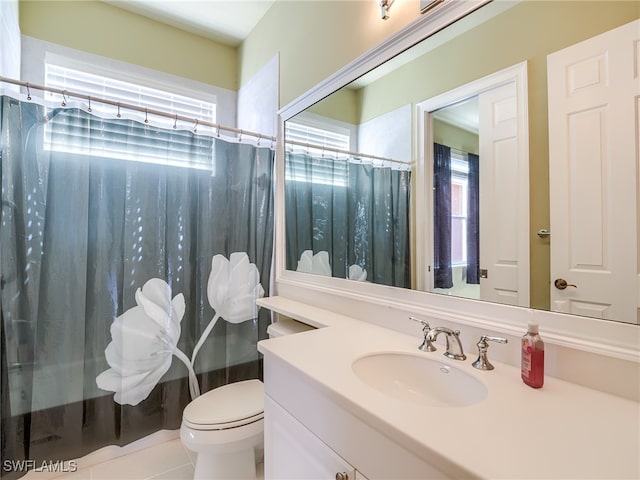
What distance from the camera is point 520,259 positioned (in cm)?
89

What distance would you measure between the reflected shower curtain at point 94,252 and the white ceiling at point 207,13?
1.00 metres

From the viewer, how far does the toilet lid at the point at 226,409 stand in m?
1.28

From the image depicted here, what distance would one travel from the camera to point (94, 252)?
155cm

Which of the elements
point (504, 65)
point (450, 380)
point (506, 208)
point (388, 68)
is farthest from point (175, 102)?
point (450, 380)

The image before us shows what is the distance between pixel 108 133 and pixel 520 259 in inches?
75.4

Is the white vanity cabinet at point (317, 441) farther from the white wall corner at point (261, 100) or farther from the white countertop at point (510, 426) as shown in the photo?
the white wall corner at point (261, 100)

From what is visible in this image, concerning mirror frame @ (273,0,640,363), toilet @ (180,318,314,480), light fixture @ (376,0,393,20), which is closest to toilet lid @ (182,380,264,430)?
toilet @ (180,318,314,480)

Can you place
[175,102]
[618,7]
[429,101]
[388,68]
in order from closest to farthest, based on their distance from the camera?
1. [618,7]
2. [429,101]
3. [388,68]
4. [175,102]

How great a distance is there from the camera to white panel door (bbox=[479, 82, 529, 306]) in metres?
0.91

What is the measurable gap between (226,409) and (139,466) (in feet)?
2.24

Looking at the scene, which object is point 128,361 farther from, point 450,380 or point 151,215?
point 450,380

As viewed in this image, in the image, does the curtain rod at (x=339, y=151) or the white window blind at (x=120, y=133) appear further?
the white window blind at (x=120, y=133)

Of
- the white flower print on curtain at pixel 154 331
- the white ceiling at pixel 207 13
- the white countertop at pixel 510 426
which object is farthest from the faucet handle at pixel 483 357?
the white ceiling at pixel 207 13

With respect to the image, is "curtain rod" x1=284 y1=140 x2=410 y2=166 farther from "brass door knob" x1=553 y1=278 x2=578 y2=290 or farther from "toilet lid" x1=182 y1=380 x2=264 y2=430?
"toilet lid" x1=182 y1=380 x2=264 y2=430
